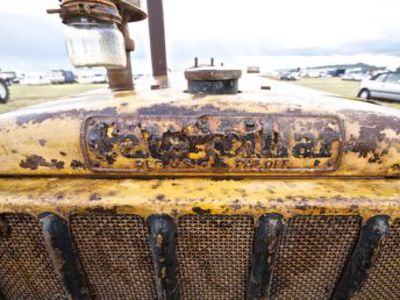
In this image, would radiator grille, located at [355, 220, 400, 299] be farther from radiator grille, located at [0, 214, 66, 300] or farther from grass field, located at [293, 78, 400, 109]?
grass field, located at [293, 78, 400, 109]

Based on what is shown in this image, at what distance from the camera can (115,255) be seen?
110 centimetres

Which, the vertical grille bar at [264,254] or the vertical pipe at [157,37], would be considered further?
the vertical pipe at [157,37]

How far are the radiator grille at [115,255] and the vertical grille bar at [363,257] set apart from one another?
81 centimetres

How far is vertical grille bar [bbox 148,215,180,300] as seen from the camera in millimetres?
972

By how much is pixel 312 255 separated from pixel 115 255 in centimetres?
80

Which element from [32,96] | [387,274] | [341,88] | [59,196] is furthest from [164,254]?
[341,88]

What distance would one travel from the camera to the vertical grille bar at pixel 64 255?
3.23ft

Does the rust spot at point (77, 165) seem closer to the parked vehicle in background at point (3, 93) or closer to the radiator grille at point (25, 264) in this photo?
the radiator grille at point (25, 264)

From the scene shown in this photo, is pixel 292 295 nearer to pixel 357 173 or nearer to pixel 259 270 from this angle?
pixel 259 270

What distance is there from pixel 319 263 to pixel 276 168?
447 millimetres

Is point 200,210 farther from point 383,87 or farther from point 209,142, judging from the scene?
point 383,87

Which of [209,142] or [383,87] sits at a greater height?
[209,142]

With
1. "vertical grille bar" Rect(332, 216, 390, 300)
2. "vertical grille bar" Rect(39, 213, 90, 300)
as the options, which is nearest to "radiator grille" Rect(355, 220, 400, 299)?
"vertical grille bar" Rect(332, 216, 390, 300)

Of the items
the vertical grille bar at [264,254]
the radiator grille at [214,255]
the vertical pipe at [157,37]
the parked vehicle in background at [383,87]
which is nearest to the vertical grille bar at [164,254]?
the radiator grille at [214,255]
